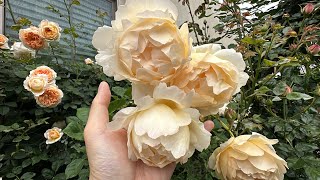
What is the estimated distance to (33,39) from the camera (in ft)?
4.91

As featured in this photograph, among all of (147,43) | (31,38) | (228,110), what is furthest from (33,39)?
(147,43)

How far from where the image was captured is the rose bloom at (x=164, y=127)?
0.48m

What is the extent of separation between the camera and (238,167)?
2.07 ft

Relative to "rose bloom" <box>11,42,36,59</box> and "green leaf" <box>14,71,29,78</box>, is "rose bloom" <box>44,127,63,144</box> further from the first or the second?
"rose bloom" <box>11,42,36,59</box>

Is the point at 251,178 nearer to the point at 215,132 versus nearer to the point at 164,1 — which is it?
the point at 215,132

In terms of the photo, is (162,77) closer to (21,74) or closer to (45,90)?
(45,90)

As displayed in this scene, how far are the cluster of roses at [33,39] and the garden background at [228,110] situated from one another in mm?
39

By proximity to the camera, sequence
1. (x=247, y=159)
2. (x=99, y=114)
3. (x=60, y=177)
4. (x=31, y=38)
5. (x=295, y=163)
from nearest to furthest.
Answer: (x=247, y=159), (x=99, y=114), (x=295, y=163), (x=60, y=177), (x=31, y=38)

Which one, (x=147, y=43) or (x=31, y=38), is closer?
(x=147, y=43)

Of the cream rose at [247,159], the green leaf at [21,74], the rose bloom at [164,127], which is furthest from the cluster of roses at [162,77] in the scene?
the green leaf at [21,74]

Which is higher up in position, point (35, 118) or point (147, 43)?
point (147, 43)

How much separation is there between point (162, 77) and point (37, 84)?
93cm

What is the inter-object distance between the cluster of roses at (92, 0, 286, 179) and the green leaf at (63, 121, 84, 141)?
1.15 feet

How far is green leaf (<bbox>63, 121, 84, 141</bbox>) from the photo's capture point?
85cm
